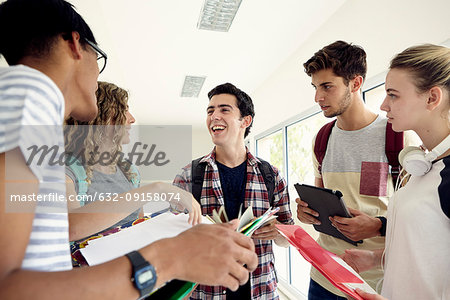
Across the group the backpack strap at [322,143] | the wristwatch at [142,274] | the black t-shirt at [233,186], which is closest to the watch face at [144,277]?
the wristwatch at [142,274]

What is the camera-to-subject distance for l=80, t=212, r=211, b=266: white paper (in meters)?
0.70

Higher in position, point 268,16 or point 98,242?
point 268,16

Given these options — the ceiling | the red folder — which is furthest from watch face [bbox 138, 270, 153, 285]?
the ceiling

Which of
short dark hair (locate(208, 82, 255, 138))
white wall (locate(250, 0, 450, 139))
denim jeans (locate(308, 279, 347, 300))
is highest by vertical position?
white wall (locate(250, 0, 450, 139))

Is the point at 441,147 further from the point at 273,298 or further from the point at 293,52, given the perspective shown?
the point at 293,52

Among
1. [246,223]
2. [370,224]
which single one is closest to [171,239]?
[246,223]

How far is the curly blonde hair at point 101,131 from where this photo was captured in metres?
1.46

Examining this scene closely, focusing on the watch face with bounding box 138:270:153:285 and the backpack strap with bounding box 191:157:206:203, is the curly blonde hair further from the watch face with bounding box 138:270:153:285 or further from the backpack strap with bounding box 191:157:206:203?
the watch face with bounding box 138:270:153:285

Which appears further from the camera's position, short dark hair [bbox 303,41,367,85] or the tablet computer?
short dark hair [bbox 303,41,367,85]

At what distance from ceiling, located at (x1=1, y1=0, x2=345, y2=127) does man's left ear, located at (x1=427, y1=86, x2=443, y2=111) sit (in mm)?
2050

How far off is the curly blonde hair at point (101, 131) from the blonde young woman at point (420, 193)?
1.33 m

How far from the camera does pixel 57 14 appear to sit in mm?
660

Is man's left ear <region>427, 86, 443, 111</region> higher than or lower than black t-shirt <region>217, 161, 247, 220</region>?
higher

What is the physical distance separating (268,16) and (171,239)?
2.96 metres
